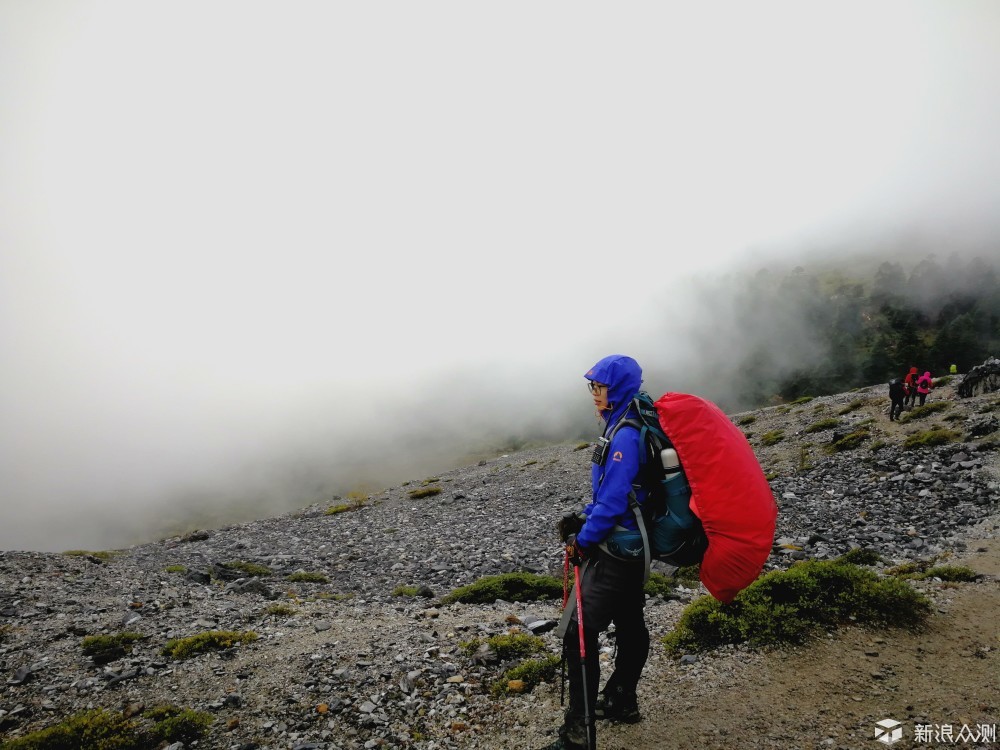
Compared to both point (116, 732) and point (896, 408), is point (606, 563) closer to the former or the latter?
point (116, 732)

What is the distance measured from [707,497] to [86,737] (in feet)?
29.3

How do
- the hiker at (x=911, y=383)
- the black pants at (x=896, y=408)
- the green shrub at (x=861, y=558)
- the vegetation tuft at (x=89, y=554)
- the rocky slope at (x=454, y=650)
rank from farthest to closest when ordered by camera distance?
the hiker at (x=911, y=383) < the black pants at (x=896, y=408) < the vegetation tuft at (x=89, y=554) < the green shrub at (x=861, y=558) < the rocky slope at (x=454, y=650)

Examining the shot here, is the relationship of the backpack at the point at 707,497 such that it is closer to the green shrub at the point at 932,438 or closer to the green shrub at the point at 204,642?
the green shrub at the point at 204,642

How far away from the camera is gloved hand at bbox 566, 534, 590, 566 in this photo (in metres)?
5.75

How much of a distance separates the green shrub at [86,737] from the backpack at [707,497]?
7.51 m

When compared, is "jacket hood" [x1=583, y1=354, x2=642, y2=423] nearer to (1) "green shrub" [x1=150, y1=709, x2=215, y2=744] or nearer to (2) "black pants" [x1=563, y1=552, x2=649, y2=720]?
(2) "black pants" [x1=563, y1=552, x2=649, y2=720]

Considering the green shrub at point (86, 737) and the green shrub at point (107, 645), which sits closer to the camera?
the green shrub at point (86, 737)

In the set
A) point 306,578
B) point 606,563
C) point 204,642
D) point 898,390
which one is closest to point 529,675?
point 606,563

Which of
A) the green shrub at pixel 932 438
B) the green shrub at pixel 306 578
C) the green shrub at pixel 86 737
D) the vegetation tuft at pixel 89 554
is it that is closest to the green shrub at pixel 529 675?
the green shrub at pixel 86 737

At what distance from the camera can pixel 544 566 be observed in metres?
18.5

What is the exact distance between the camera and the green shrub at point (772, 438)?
117 feet

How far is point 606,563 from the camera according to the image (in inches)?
223

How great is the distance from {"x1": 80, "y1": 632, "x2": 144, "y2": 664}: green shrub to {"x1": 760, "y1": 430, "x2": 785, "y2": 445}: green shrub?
36415mm

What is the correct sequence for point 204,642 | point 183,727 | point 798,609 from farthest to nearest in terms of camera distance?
point 204,642
point 798,609
point 183,727
